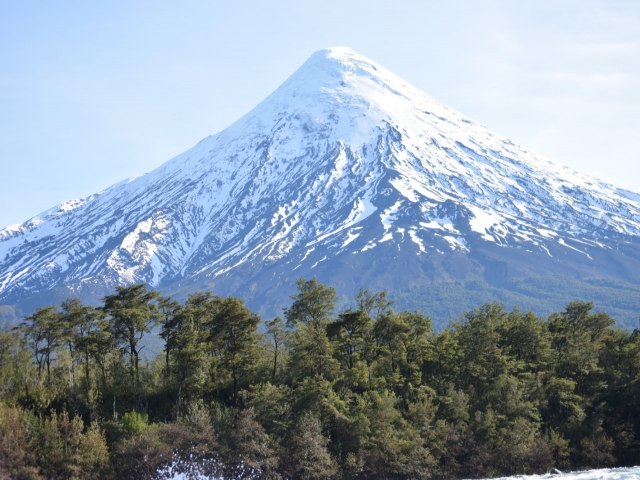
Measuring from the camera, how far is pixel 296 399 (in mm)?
55375

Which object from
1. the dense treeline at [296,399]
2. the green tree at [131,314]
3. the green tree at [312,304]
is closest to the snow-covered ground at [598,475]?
the dense treeline at [296,399]

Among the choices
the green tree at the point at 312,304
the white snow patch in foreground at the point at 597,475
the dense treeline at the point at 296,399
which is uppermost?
the green tree at the point at 312,304

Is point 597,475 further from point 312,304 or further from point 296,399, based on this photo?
point 312,304

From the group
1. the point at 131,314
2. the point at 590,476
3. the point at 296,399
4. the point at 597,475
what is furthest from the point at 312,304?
the point at 597,475

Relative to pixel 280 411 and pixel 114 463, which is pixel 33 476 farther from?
pixel 280 411

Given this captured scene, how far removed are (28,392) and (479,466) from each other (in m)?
38.5

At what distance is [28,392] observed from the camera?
55.2m

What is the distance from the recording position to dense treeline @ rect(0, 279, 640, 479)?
51156 mm

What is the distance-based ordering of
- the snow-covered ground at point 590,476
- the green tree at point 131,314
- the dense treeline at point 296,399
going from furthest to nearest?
the green tree at point 131,314 → the dense treeline at point 296,399 → the snow-covered ground at point 590,476

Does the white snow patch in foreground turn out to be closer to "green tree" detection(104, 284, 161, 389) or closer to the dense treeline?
the dense treeline

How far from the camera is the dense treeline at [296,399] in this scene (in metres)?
51.2

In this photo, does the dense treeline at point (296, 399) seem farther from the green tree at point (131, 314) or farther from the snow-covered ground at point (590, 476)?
the snow-covered ground at point (590, 476)

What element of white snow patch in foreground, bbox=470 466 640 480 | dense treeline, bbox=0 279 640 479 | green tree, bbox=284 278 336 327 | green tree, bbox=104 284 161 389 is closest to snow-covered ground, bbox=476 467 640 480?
white snow patch in foreground, bbox=470 466 640 480

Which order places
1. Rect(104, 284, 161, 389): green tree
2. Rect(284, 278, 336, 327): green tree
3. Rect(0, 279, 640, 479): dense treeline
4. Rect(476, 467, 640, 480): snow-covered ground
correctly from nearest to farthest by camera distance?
Rect(476, 467, 640, 480): snow-covered ground, Rect(0, 279, 640, 479): dense treeline, Rect(104, 284, 161, 389): green tree, Rect(284, 278, 336, 327): green tree
